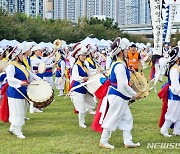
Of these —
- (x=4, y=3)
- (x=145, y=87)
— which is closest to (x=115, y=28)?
(x=4, y=3)

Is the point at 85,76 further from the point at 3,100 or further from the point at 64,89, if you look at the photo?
the point at 64,89

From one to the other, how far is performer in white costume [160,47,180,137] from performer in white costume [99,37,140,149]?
91 centimetres

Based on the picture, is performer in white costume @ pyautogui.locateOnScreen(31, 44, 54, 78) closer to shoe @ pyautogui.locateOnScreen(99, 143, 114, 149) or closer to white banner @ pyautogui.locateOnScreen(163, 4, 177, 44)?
white banner @ pyautogui.locateOnScreen(163, 4, 177, 44)

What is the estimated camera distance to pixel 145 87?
22.3 ft

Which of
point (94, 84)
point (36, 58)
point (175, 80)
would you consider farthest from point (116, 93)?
point (36, 58)

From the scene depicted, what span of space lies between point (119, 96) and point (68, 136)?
1559mm

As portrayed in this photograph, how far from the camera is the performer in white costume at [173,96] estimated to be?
7113 millimetres

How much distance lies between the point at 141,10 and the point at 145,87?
27498 millimetres

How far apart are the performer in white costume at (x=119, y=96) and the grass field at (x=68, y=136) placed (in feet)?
1.22

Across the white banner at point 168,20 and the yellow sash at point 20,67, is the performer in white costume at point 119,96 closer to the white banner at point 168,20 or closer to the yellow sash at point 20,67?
the yellow sash at point 20,67

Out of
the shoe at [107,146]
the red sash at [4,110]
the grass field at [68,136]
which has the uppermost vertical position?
the red sash at [4,110]

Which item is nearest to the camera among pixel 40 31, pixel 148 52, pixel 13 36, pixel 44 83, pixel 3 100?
pixel 44 83

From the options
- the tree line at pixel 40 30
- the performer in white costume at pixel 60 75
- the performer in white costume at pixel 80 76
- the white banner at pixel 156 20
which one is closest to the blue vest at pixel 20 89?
the performer in white costume at pixel 80 76

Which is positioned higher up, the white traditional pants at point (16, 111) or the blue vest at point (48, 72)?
the blue vest at point (48, 72)
